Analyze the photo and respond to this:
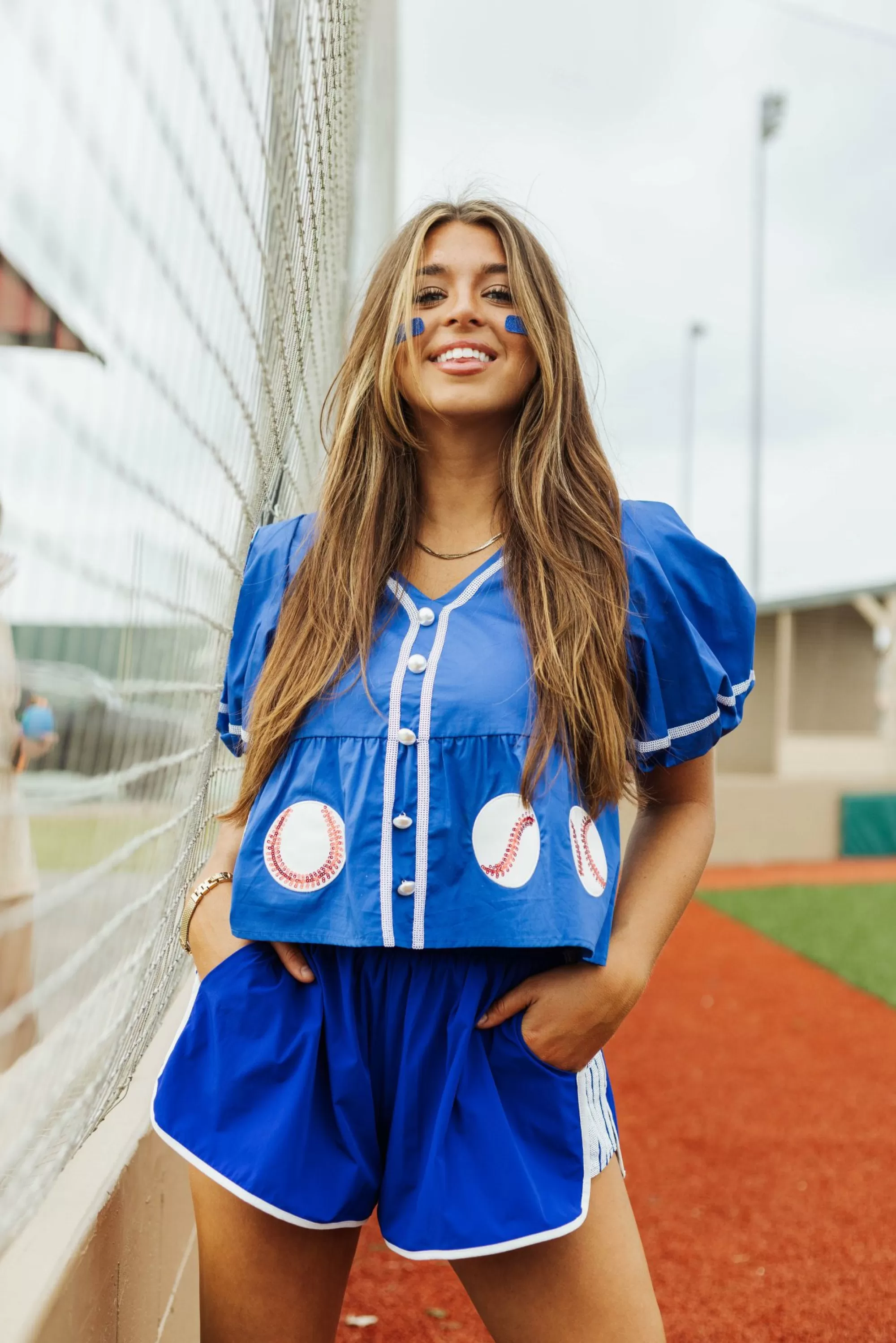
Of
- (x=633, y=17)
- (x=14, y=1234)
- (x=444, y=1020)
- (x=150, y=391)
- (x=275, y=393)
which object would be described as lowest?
(x=14, y=1234)

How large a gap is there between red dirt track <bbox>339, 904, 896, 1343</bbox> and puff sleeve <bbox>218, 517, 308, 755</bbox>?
164 cm

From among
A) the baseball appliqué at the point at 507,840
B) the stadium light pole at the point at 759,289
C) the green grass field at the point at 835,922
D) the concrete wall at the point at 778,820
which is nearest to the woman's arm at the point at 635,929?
the baseball appliqué at the point at 507,840

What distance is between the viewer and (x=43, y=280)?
865mm

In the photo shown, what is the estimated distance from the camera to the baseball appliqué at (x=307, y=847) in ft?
3.92

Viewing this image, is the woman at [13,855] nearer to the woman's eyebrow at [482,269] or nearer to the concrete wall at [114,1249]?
the concrete wall at [114,1249]

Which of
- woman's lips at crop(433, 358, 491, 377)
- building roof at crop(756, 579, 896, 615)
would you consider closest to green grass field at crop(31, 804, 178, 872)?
woman's lips at crop(433, 358, 491, 377)

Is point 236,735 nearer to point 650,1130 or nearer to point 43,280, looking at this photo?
point 43,280

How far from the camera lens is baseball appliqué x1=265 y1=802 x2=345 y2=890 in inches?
47.0

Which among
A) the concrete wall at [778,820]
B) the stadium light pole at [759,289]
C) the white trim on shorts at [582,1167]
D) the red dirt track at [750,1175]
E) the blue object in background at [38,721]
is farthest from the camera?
the stadium light pole at [759,289]

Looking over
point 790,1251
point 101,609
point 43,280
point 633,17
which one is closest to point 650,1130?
point 790,1251

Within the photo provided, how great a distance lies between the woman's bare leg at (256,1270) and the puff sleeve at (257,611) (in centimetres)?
50

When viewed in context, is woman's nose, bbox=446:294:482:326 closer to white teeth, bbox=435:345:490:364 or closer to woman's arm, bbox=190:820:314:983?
white teeth, bbox=435:345:490:364

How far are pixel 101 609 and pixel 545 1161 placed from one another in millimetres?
664

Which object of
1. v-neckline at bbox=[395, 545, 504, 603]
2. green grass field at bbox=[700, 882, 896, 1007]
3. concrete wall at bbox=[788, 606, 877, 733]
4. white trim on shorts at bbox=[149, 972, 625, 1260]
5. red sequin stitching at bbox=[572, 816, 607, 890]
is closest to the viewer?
white trim on shorts at bbox=[149, 972, 625, 1260]
